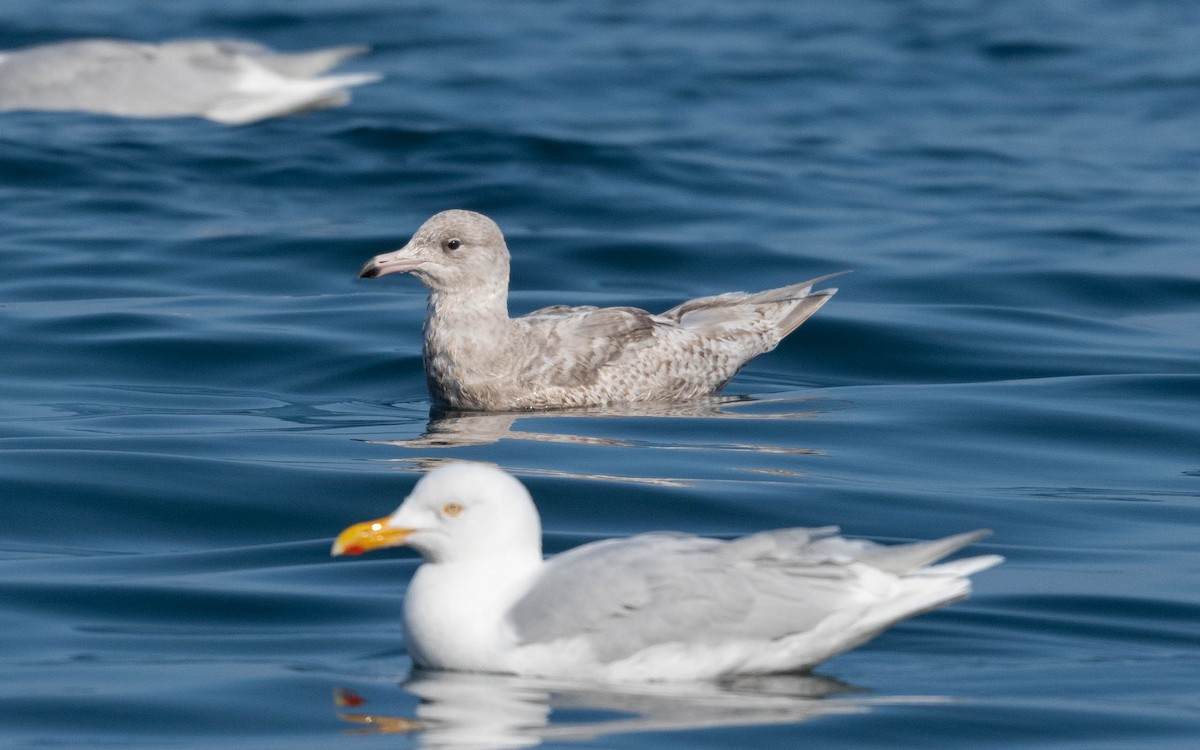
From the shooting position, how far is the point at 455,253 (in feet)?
39.1

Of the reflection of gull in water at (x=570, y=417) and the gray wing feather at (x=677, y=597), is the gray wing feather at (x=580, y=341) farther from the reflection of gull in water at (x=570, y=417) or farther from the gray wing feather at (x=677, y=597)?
the gray wing feather at (x=677, y=597)

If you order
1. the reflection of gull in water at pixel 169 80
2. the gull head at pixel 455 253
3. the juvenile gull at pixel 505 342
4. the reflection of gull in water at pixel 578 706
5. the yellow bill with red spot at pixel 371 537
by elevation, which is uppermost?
the reflection of gull in water at pixel 169 80

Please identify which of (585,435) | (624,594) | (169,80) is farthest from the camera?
(169,80)

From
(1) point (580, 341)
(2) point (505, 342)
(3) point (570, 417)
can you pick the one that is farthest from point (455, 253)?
(3) point (570, 417)

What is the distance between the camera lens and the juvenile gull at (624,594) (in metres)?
6.50

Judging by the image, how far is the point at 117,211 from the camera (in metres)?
21.0

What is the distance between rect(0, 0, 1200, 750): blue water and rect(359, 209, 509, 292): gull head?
0.81 metres

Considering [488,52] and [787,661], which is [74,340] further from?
[488,52]

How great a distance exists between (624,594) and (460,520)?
574 mm

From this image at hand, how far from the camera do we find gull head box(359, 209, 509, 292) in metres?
11.8

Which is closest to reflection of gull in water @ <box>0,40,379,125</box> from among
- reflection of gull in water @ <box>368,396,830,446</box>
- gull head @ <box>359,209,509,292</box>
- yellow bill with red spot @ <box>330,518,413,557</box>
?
reflection of gull in water @ <box>368,396,830,446</box>

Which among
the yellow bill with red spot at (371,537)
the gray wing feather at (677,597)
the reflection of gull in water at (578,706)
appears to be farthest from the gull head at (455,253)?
the gray wing feather at (677,597)

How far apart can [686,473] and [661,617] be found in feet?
12.6

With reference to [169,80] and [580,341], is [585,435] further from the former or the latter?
[169,80]
